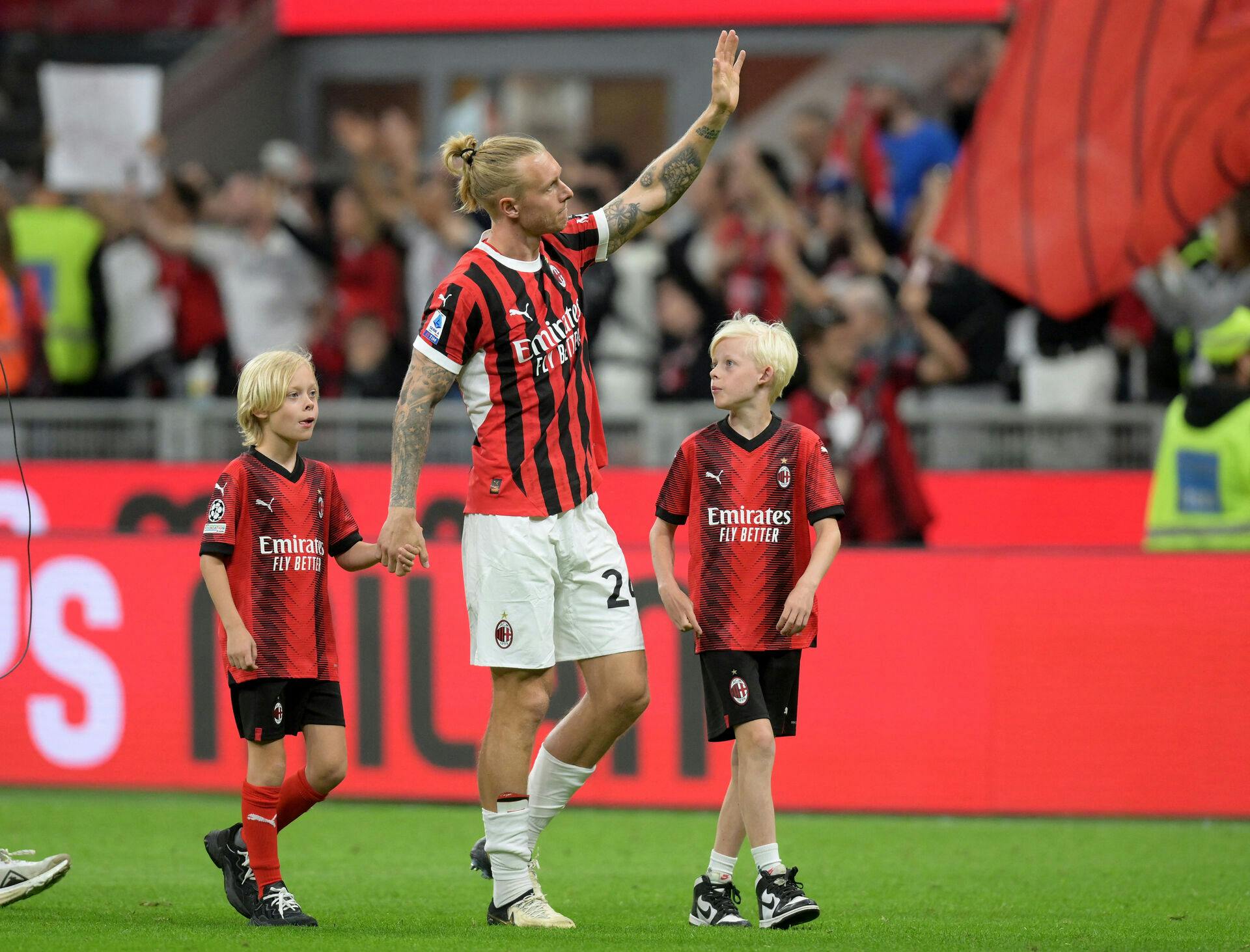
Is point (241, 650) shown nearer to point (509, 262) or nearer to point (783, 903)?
point (509, 262)

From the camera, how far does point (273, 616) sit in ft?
19.4

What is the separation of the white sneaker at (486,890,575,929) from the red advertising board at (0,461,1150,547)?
16.7ft

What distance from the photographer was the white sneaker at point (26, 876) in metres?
5.86

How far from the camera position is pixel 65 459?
12.2 m

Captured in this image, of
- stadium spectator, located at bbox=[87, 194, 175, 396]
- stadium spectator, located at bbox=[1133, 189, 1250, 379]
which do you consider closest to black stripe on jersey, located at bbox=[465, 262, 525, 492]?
stadium spectator, located at bbox=[1133, 189, 1250, 379]

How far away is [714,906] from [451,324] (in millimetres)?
2000

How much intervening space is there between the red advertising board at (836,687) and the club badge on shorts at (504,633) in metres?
3.16

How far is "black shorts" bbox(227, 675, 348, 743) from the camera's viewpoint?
5.86 metres

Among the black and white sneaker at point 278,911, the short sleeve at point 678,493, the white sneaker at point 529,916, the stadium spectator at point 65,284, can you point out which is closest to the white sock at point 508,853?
the white sneaker at point 529,916

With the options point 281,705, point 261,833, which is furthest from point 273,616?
point 261,833

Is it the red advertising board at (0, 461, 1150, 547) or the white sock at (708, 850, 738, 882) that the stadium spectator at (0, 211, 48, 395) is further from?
the white sock at (708, 850, 738, 882)

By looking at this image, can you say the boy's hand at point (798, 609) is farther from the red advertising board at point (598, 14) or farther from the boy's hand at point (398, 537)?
the red advertising board at point (598, 14)

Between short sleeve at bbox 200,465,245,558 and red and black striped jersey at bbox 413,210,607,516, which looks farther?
short sleeve at bbox 200,465,245,558

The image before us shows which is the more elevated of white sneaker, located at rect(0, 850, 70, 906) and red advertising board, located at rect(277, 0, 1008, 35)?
red advertising board, located at rect(277, 0, 1008, 35)
